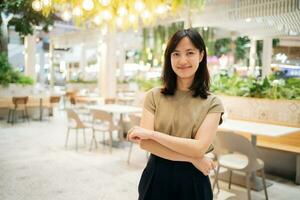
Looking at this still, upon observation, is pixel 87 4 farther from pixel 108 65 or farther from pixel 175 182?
pixel 108 65

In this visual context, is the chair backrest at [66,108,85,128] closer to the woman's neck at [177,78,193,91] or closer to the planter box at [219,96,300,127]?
the planter box at [219,96,300,127]

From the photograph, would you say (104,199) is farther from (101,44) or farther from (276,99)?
(101,44)

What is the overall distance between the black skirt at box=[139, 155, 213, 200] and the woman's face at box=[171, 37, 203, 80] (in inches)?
17.5

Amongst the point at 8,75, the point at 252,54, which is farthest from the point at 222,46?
the point at 8,75

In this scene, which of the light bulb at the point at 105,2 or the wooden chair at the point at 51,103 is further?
the wooden chair at the point at 51,103

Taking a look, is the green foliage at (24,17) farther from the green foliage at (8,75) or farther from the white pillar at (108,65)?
the white pillar at (108,65)

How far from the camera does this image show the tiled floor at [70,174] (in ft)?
13.3

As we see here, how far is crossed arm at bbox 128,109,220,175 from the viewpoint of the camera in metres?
1.46

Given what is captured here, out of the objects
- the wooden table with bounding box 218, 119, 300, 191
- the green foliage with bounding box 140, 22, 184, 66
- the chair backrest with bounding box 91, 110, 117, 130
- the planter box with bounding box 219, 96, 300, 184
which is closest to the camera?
the wooden table with bounding box 218, 119, 300, 191

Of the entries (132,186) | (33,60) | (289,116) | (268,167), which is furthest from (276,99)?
(33,60)

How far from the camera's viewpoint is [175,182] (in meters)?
1.53

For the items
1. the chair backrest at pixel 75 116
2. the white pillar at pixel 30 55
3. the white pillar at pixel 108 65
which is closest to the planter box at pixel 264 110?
the chair backrest at pixel 75 116

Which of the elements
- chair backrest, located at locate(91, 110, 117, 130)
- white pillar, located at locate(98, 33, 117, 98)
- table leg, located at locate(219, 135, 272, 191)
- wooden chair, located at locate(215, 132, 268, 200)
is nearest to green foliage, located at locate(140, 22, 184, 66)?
white pillar, located at locate(98, 33, 117, 98)

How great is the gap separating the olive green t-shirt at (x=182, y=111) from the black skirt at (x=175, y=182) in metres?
0.16
